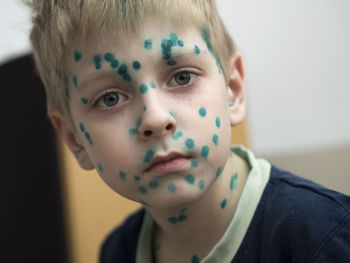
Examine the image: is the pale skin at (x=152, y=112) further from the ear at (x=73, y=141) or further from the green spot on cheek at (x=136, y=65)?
the ear at (x=73, y=141)

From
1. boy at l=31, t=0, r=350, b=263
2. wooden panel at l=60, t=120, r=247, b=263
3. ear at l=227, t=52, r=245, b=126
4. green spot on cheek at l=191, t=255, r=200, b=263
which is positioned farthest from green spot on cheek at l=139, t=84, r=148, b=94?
wooden panel at l=60, t=120, r=247, b=263

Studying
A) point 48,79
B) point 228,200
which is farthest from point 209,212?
point 48,79

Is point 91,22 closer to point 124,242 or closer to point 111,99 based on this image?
point 111,99

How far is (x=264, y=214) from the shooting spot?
2.35 ft

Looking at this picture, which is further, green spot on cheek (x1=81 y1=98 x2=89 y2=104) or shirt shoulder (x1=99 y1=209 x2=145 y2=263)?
shirt shoulder (x1=99 y1=209 x2=145 y2=263)

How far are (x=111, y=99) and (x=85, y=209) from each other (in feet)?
2.51

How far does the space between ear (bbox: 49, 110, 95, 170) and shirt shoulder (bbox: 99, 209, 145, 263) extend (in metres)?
0.24

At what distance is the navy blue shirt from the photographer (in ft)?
1.99

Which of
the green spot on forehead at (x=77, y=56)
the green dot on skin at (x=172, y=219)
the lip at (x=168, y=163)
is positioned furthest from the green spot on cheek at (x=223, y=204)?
the green spot on forehead at (x=77, y=56)

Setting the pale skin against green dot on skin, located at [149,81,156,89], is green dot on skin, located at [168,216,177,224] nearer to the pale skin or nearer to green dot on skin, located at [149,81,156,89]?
the pale skin

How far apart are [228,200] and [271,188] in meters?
0.09

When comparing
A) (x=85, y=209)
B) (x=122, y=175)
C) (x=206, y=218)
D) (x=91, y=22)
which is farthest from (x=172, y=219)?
(x=85, y=209)

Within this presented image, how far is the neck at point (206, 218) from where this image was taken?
0.77 metres

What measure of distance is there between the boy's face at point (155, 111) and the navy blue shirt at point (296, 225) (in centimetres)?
14
